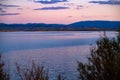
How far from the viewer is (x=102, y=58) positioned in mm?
3277

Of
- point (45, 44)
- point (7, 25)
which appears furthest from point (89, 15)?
point (45, 44)

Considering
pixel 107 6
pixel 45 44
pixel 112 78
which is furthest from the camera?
pixel 45 44

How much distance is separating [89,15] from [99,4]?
0.62 metres

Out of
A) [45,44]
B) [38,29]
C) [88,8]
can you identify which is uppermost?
[88,8]

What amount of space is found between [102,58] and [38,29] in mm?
2229

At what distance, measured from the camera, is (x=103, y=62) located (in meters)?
3.16

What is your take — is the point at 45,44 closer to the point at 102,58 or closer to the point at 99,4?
the point at 99,4

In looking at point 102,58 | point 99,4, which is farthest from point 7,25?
point 102,58

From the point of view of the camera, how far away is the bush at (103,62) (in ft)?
10.1

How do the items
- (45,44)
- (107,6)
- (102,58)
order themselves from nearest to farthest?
(102,58), (107,6), (45,44)

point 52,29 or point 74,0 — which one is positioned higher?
point 74,0

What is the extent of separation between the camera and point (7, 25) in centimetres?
491

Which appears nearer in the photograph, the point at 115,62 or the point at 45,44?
the point at 115,62

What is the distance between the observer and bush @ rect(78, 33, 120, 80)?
10.1 feet
